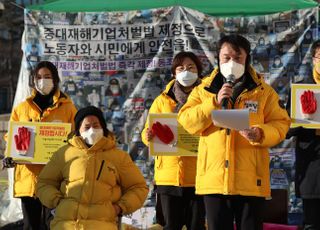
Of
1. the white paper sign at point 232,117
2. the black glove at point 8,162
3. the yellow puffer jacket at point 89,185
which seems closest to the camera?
the white paper sign at point 232,117

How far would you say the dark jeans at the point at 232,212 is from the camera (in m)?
3.98

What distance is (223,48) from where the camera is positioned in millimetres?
4027

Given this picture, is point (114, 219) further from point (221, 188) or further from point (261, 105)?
point (261, 105)

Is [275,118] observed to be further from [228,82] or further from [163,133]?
[163,133]

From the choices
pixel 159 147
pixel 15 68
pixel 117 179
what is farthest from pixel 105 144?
pixel 15 68

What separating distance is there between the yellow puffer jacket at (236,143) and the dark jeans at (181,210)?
1.14 meters

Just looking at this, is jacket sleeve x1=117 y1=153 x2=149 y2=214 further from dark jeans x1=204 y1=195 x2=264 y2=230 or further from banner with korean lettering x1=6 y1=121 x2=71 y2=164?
banner with korean lettering x1=6 y1=121 x2=71 y2=164

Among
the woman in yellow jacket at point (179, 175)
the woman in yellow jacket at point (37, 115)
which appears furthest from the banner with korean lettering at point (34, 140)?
the woman in yellow jacket at point (179, 175)

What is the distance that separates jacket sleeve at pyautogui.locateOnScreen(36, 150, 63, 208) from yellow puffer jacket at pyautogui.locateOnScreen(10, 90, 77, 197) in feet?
3.65

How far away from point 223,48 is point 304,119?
111cm

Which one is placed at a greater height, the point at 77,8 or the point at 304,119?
the point at 77,8

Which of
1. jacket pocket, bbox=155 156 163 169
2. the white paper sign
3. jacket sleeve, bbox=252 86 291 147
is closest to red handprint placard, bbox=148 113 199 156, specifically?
jacket pocket, bbox=155 156 163 169

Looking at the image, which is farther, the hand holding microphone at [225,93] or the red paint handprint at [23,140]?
the red paint handprint at [23,140]

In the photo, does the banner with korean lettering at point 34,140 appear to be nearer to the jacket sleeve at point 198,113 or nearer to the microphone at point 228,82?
the jacket sleeve at point 198,113
